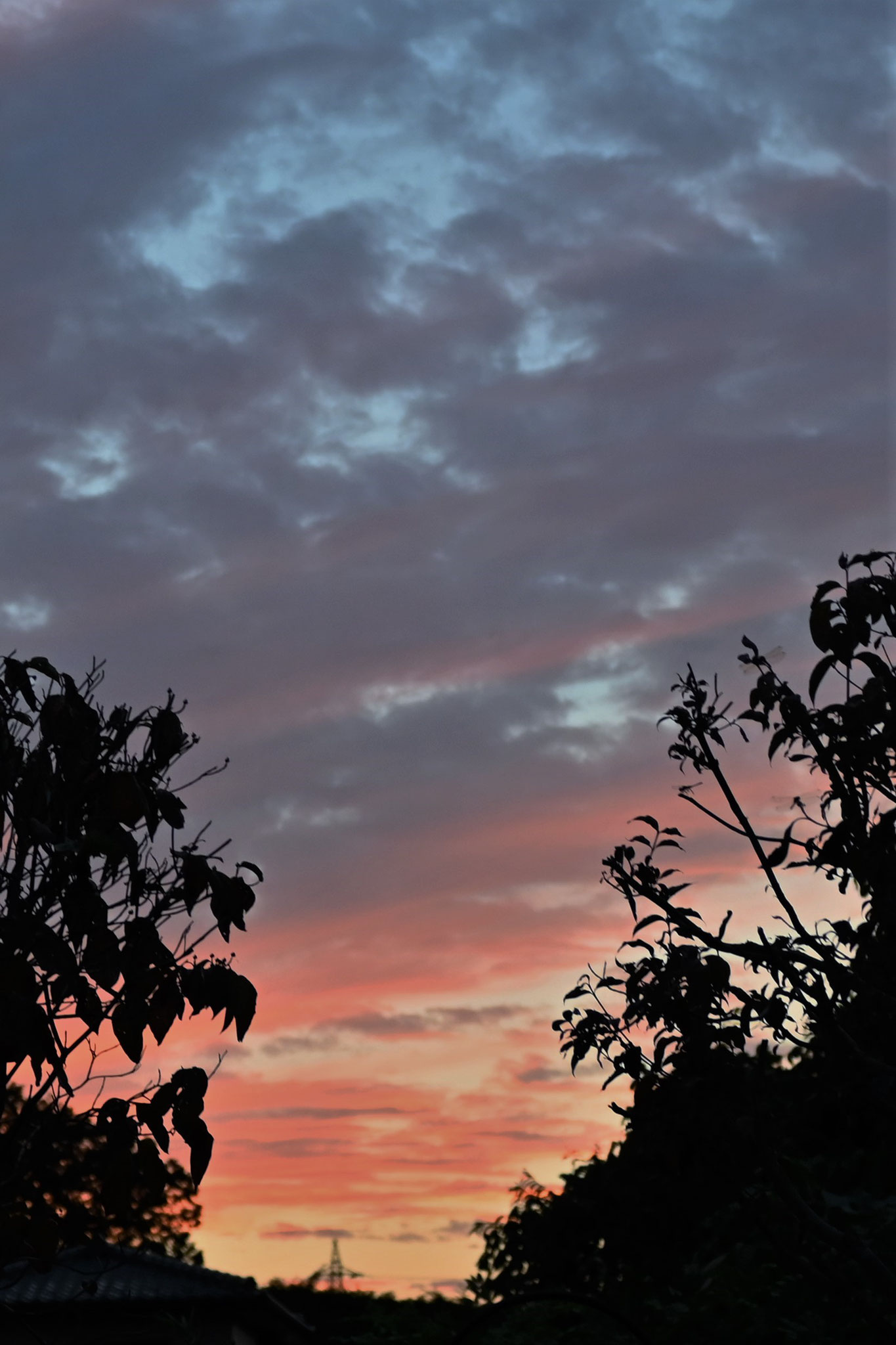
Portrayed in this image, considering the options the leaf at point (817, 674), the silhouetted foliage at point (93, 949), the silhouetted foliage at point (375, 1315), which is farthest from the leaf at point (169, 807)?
the silhouetted foliage at point (375, 1315)

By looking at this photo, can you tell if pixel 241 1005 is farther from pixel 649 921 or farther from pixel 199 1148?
pixel 649 921

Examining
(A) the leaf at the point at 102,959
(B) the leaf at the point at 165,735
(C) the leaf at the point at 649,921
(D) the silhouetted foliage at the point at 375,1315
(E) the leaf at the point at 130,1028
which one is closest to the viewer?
(E) the leaf at the point at 130,1028

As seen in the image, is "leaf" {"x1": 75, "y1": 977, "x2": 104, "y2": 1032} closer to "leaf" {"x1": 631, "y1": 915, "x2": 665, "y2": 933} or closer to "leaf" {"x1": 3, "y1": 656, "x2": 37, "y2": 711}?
"leaf" {"x1": 3, "y1": 656, "x2": 37, "y2": 711}

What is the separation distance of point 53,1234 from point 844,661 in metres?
4.78

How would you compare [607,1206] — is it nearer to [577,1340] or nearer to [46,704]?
[577,1340]

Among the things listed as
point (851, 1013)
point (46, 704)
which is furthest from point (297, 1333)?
point (46, 704)

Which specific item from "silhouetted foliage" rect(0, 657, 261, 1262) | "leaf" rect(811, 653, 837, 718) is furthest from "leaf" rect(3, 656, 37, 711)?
"leaf" rect(811, 653, 837, 718)

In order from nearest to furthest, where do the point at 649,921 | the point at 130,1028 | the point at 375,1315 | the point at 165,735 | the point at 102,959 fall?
1. the point at 130,1028
2. the point at 102,959
3. the point at 165,735
4. the point at 649,921
5. the point at 375,1315

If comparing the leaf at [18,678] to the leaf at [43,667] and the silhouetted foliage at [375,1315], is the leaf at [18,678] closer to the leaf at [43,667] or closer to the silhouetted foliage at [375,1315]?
the leaf at [43,667]

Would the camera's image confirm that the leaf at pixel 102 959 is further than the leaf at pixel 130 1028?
Yes

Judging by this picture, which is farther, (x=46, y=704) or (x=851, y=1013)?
(x=851, y=1013)

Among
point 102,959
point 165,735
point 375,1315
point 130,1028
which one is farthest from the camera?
point 375,1315

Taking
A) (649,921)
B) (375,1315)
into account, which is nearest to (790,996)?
(649,921)

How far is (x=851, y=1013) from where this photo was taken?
30.1 ft
